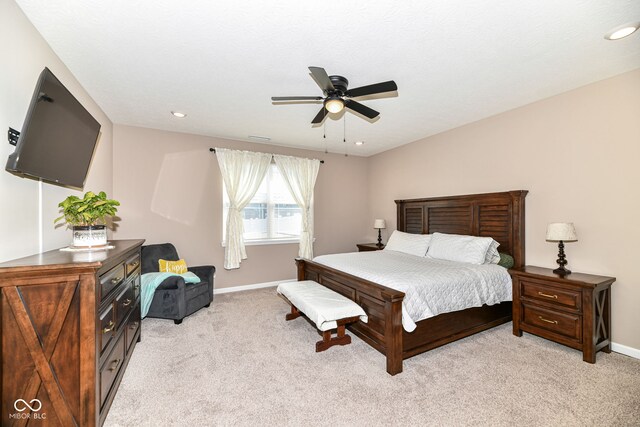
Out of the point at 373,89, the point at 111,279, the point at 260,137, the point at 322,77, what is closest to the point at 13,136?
the point at 111,279

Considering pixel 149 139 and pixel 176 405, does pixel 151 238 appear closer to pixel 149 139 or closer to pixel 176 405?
pixel 149 139

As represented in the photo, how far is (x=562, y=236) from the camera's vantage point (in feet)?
9.16

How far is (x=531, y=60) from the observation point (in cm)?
244

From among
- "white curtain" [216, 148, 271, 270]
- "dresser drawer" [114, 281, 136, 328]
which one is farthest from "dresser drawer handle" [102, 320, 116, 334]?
"white curtain" [216, 148, 271, 270]

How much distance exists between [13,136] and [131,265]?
49.8 inches

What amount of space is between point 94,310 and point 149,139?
3450 mm

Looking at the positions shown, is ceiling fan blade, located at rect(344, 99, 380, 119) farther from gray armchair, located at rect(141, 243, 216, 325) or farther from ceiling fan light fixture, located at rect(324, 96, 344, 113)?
gray armchair, located at rect(141, 243, 216, 325)

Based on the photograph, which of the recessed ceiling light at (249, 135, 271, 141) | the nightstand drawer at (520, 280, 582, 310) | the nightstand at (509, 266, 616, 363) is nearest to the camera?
the nightstand at (509, 266, 616, 363)

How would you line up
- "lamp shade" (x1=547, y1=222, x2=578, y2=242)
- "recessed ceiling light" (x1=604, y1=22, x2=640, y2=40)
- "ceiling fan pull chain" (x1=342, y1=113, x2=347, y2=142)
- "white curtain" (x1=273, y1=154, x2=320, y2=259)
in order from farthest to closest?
1. "white curtain" (x1=273, y1=154, x2=320, y2=259)
2. "ceiling fan pull chain" (x1=342, y1=113, x2=347, y2=142)
3. "lamp shade" (x1=547, y1=222, x2=578, y2=242)
4. "recessed ceiling light" (x1=604, y1=22, x2=640, y2=40)

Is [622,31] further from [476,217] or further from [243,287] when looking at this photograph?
[243,287]

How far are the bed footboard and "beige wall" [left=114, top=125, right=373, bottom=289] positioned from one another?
6.53ft

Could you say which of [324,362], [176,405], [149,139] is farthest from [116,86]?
[324,362]

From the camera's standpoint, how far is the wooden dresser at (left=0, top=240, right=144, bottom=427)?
1424mm

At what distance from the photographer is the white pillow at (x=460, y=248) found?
3.44 metres
